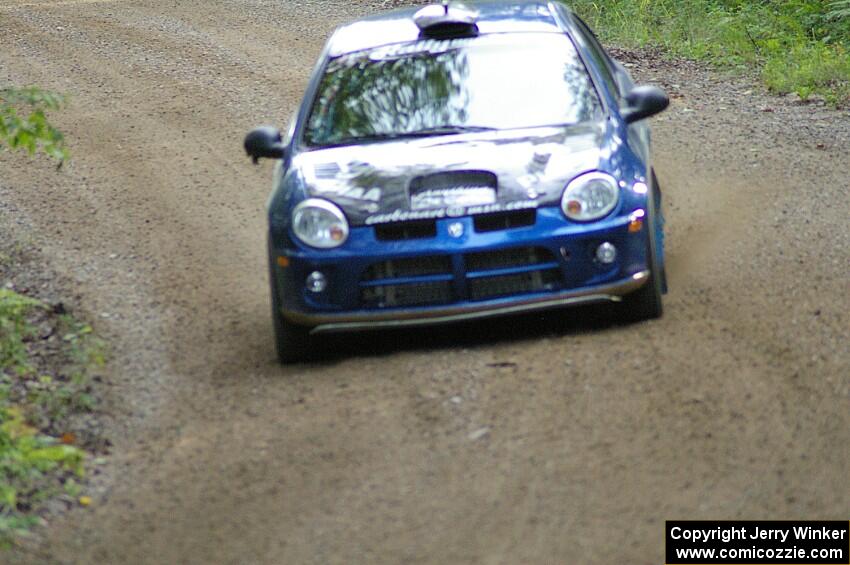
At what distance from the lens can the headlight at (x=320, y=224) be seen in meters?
7.18

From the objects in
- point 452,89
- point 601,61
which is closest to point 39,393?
point 452,89

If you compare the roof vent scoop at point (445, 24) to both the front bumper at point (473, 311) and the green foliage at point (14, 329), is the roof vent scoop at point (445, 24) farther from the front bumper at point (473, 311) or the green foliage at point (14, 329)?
the green foliage at point (14, 329)

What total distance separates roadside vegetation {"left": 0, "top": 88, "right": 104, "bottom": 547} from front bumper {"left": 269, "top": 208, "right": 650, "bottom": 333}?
1.32 metres

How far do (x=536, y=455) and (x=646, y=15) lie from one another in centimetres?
1331

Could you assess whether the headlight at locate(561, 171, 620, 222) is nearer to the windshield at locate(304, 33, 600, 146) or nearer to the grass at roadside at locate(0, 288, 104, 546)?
the windshield at locate(304, 33, 600, 146)

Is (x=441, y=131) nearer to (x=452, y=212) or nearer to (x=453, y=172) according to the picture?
(x=453, y=172)

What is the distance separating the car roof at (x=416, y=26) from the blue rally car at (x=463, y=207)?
0.47 meters

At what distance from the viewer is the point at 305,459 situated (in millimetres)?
6031

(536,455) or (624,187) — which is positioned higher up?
(624,187)

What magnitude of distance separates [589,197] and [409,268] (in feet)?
3.16

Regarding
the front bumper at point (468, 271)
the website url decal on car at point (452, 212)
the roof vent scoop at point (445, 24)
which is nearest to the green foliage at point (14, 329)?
the front bumper at point (468, 271)

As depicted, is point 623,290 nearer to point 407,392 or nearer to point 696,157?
point 407,392

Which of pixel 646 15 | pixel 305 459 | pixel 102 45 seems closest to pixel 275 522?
pixel 305 459

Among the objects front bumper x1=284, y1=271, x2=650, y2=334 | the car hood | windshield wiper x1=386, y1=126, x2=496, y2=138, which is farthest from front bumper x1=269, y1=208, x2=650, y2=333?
windshield wiper x1=386, y1=126, x2=496, y2=138
